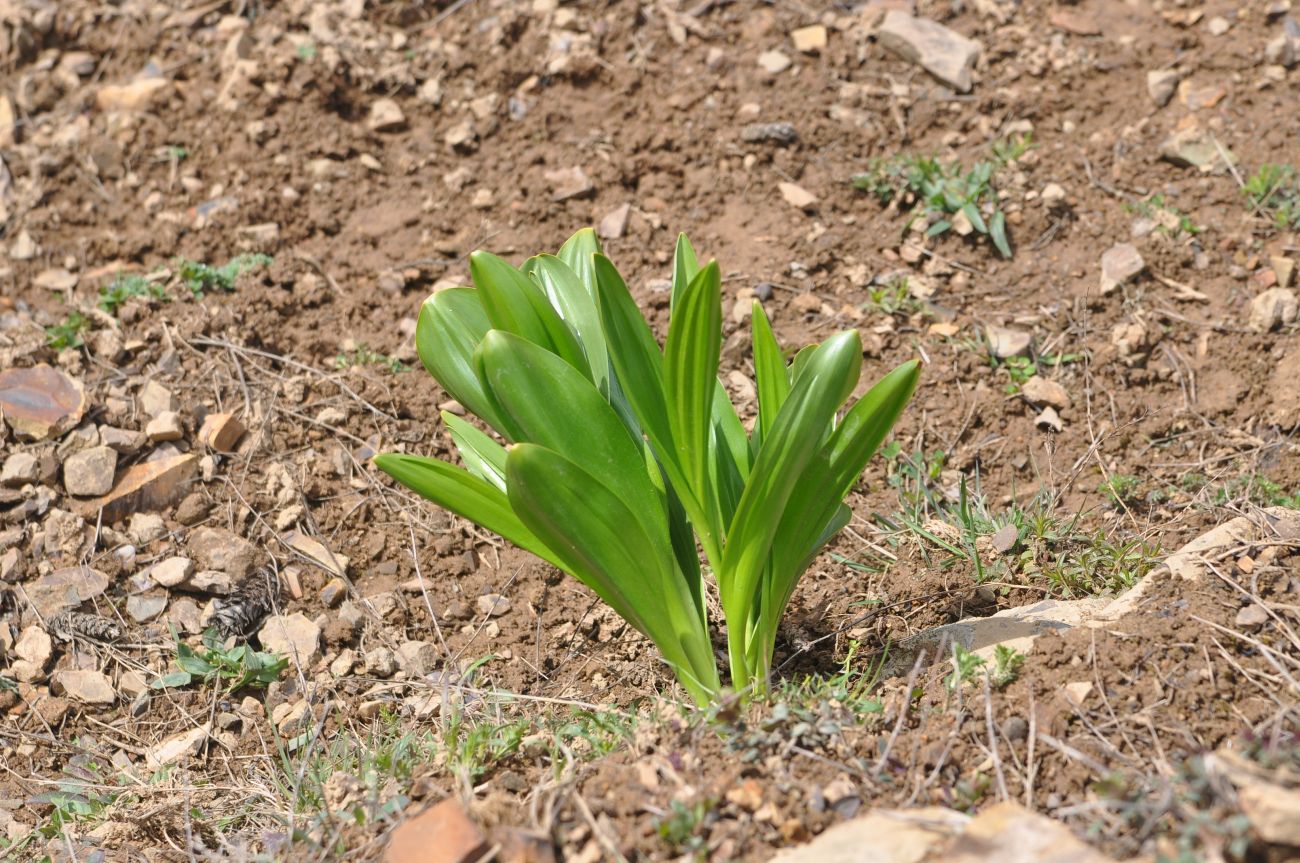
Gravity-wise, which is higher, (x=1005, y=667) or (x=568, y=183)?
(x=568, y=183)

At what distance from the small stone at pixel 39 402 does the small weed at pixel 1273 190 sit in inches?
126

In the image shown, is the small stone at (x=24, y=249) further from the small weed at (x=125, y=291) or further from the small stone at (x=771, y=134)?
the small stone at (x=771, y=134)

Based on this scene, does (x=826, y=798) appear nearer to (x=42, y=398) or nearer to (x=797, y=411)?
(x=797, y=411)

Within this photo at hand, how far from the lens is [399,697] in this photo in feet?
7.81

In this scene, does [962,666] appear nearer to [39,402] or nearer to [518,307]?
[518,307]

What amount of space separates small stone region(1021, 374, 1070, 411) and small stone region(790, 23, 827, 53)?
4.97 ft

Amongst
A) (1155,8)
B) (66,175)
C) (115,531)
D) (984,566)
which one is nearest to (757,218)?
(984,566)

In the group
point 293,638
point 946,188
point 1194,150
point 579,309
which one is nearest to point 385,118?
point 946,188

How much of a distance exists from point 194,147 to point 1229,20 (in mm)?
3434

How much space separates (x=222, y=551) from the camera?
2643 millimetres

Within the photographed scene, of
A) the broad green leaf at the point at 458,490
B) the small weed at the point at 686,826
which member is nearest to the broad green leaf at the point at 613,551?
the broad green leaf at the point at 458,490

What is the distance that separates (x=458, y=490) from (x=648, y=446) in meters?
0.34

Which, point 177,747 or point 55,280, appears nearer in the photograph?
point 177,747

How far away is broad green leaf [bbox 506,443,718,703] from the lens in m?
1.64
